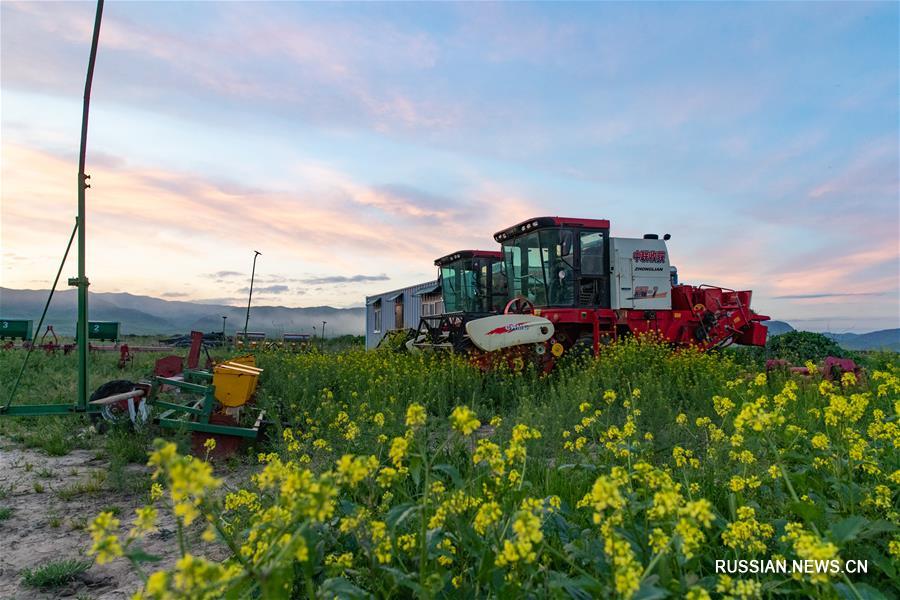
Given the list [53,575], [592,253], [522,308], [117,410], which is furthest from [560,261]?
[53,575]

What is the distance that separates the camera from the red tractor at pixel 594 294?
11.4 m

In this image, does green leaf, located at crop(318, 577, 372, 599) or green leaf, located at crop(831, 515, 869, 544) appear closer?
green leaf, located at crop(318, 577, 372, 599)

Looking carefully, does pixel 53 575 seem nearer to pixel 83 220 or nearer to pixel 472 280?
pixel 83 220

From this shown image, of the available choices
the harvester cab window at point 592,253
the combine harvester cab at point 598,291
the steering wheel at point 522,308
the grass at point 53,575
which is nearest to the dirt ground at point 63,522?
the grass at point 53,575

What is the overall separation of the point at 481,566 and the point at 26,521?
14.4 feet

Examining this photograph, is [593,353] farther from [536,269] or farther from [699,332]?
[699,332]

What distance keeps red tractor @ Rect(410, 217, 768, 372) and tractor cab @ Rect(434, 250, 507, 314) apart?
266cm

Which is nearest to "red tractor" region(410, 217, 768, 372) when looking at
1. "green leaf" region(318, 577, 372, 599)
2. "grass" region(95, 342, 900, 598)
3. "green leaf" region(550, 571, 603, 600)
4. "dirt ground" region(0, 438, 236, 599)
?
"grass" region(95, 342, 900, 598)

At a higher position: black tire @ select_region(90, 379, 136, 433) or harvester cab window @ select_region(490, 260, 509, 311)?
harvester cab window @ select_region(490, 260, 509, 311)

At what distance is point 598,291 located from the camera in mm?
12492

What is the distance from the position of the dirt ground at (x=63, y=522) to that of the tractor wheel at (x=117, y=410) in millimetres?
490

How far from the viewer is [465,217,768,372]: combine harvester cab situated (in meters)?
11.6

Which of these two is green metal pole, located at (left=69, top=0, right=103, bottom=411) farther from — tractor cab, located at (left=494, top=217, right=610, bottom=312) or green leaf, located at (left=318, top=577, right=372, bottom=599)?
tractor cab, located at (left=494, top=217, right=610, bottom=312)

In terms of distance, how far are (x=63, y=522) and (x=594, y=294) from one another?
1039cm
